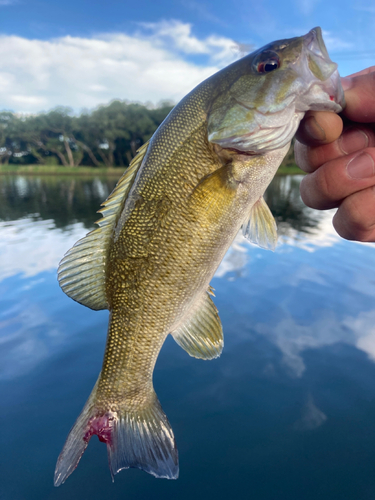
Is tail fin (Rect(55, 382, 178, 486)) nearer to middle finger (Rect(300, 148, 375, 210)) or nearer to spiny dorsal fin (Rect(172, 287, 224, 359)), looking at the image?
spiny dorsal fin (Rect(172, 287, 224, 359))

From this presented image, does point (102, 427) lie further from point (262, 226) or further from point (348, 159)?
point (348, 159)

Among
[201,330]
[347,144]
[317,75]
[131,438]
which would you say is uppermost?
[317,75]

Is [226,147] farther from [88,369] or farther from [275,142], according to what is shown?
[88,369]

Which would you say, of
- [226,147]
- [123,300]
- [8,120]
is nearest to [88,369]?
[123,300]

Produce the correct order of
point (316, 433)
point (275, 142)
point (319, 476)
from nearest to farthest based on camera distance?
point (275, 142) < point (319, 476) < point (316, 433)

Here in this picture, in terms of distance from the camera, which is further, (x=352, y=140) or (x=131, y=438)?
(x=352, y=140)

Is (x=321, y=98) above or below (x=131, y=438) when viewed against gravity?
above

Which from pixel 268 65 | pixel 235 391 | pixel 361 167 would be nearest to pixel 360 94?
pixel 361 167
